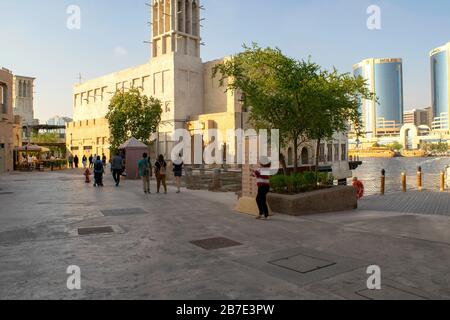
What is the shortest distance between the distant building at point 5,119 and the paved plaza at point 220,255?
29.7 m

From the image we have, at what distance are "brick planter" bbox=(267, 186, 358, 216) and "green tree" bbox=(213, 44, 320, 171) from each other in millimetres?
2511

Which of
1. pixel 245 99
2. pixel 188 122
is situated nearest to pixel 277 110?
pixel 245 99

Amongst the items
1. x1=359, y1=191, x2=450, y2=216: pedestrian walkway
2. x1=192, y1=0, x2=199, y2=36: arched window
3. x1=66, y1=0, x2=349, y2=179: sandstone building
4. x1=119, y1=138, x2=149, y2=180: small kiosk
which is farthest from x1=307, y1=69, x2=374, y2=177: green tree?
x1=192, y1=0, x2=199, y2=36: arched window

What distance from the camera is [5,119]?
3691 cm

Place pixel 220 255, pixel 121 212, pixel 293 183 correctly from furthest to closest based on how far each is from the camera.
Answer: pixel 293 183, pixel 121 212, pixel 220 255

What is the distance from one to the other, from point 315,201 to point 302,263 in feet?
19.6

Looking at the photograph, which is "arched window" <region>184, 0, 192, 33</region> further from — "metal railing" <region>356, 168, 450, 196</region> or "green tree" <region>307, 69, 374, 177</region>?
"green tree" <region>307, 69, 374, 177</region>

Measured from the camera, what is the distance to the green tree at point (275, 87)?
13844 mm

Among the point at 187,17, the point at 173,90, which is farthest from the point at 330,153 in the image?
the point at 187,17

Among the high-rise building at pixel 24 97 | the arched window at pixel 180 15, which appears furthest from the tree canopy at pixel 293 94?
the high-rise building at pixel 24 97

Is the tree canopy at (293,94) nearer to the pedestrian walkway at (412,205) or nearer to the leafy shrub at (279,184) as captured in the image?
the leafy shrub at (279,184)

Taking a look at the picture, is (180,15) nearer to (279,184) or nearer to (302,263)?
(279,184)
